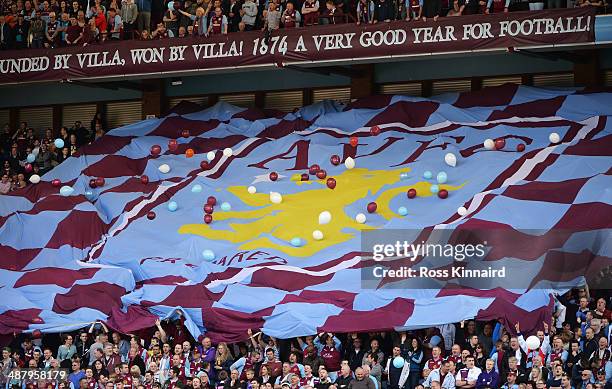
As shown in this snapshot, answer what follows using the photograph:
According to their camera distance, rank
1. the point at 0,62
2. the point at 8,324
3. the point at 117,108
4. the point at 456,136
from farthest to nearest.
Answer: the point at 117,108 → the point at 0,62 → the point at 456,136 → the point at 8,324

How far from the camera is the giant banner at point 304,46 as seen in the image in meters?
26.7

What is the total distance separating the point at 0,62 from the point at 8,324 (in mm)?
8956

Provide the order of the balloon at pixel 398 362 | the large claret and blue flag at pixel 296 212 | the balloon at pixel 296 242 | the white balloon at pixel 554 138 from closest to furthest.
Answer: the balloon at pixel 398 362 < the large claret and blue flag at pixel 296 212 < the balloon at pixel 296 242 < the white balloon at pixel 554 138

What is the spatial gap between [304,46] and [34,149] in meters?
6.88

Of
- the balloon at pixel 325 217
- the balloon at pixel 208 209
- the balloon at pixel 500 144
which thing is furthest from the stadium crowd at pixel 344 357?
the balloon at pixel 500 144

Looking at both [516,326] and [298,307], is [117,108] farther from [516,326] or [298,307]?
[516,326]

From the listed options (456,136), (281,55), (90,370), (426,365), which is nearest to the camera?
(426,365)

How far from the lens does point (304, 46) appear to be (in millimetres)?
Answer: 28812

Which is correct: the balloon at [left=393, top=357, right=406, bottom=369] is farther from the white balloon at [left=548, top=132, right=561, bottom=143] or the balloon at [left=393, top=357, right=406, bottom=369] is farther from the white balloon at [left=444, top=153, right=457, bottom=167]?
the white balloon at [left=548, top=132, right=561, bottom=143]

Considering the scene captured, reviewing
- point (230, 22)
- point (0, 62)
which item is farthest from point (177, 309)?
point (0, 62)

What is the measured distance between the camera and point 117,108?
34.1m

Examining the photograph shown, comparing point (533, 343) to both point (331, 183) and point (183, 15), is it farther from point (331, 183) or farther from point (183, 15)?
point (183, 15)

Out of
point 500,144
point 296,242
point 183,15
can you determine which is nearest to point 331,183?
point 296,242

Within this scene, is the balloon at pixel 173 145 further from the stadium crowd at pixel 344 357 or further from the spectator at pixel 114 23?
the stadium crowd at pixel 344 357
